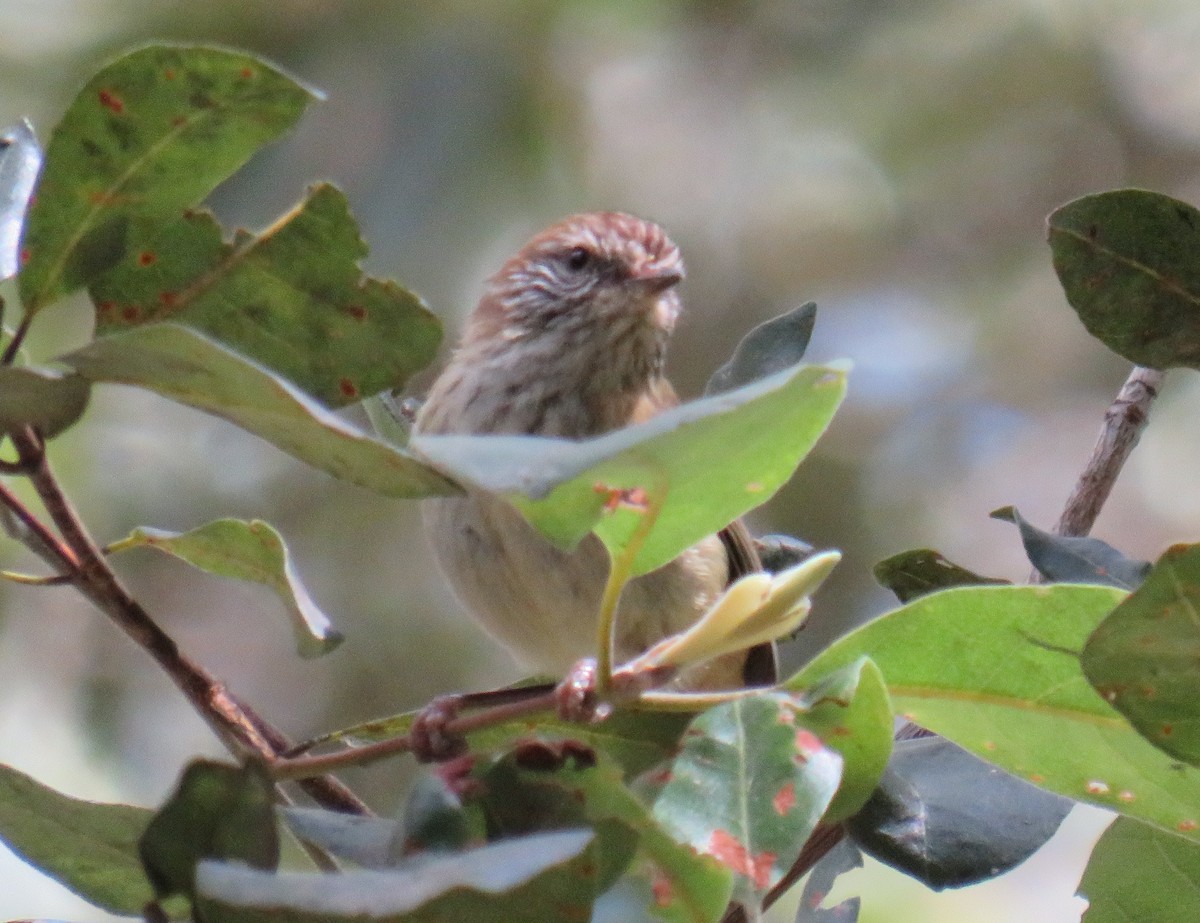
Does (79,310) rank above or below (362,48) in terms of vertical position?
below

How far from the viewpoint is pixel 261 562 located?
1.92 m

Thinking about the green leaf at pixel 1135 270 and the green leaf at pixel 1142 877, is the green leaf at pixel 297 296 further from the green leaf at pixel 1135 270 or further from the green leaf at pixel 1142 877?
the green leaf at pixel 1142 877

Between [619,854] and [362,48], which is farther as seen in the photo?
[362,48]

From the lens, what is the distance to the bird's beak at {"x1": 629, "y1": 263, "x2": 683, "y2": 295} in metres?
4.46

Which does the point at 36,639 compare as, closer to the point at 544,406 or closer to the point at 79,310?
the point at 79,310

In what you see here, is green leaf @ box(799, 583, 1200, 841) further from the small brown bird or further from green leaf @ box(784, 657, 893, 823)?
the small brown bird

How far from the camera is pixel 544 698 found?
1467 millimetres

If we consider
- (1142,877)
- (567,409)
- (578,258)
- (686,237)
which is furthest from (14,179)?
(686,237)

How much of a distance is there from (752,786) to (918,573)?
2.98 ft

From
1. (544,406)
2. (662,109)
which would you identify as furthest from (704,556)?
(662,109)

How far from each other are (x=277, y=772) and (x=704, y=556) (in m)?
2.51

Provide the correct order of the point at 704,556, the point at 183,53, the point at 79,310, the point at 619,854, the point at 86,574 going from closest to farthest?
the point at 619,854, the point at 183,53, the point at 86,574, the point at 704,556, the point at 79,310

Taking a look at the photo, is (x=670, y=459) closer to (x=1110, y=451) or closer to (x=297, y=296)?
(x=297, y=296)

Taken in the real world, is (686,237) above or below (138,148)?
below
